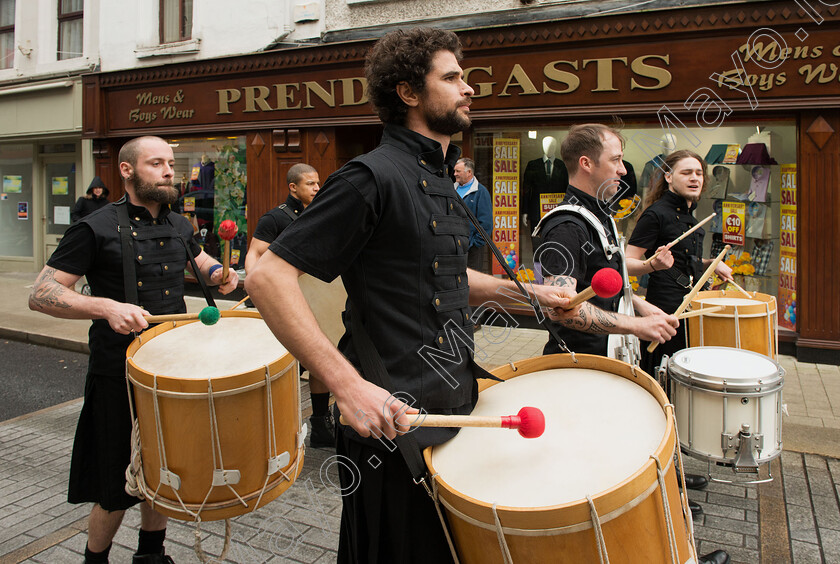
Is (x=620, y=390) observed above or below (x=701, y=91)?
below

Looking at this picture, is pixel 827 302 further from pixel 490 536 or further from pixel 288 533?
pixel 490 536

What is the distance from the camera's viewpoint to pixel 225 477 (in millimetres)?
2514

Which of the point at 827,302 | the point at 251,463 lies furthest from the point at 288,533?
the point at 827,302

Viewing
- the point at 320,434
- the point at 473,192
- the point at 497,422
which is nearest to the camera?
the point at 497,422

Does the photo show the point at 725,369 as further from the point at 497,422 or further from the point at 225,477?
the point at 225,477

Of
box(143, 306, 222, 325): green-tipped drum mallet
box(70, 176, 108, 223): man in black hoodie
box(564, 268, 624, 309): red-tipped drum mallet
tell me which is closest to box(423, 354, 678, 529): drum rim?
box(564, 268, 624, 309): red-tipped drum mallet

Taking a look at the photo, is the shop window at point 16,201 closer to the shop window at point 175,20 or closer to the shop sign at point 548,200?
the shop window at point 175,20

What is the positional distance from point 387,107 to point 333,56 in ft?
24.9

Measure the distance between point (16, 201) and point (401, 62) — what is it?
1551cm

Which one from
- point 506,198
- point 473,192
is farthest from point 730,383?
point 506,198

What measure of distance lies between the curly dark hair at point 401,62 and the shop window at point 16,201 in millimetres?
14719

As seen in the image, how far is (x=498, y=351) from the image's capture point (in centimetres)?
746

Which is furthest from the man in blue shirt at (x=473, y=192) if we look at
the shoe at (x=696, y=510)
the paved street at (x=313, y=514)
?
the shoe at (x=696, y=510)

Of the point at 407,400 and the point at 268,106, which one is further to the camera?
the point at 268,106
